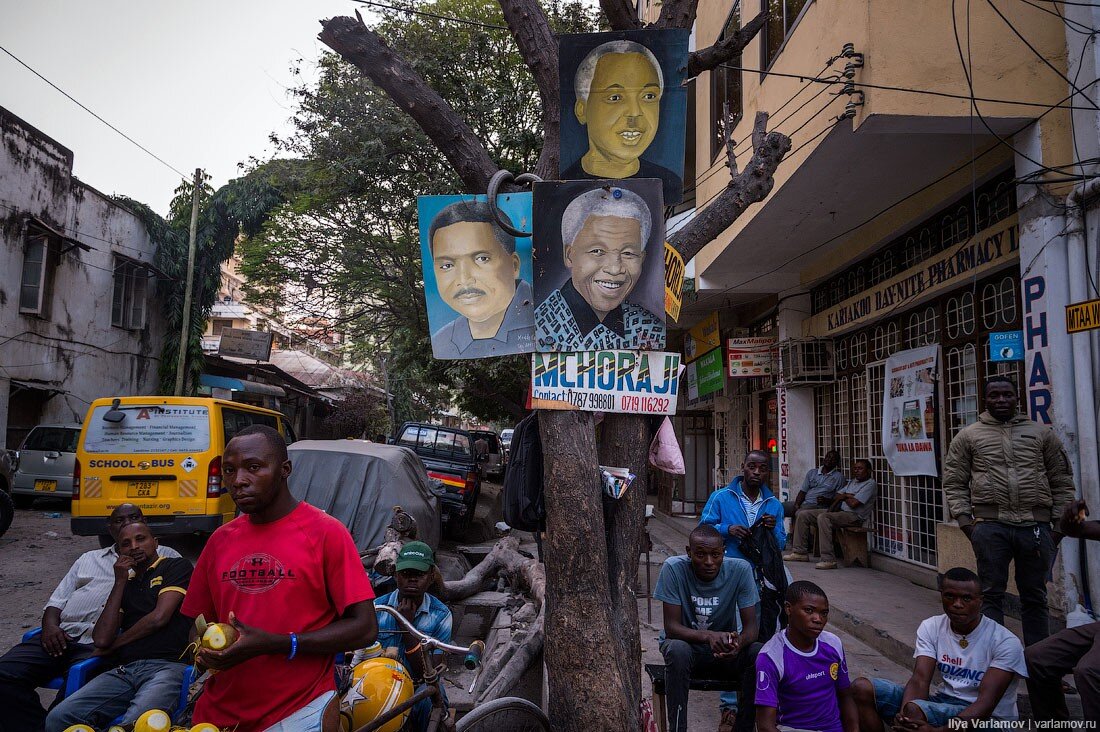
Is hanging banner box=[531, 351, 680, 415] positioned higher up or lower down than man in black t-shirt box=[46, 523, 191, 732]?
higher up

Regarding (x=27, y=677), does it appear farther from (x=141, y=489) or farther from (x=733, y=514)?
(x=141, y=489)

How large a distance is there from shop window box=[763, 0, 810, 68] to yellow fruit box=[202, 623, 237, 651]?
27.3 ft

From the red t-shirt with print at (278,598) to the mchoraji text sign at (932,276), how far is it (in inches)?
262

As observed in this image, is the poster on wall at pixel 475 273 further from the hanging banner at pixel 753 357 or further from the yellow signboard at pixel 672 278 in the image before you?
the hanging banner at pixel 753 357

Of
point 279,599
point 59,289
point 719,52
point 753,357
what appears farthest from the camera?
point 59,289

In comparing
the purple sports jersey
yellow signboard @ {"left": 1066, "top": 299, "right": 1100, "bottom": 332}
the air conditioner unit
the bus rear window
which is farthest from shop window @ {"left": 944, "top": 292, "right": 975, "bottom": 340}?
the bus rear window

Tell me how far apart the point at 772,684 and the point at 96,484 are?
25.6 ft

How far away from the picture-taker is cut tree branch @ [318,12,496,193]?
3.68 meters

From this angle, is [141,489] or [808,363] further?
[808,363]

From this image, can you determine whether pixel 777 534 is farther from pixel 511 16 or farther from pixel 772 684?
pixel 511 16

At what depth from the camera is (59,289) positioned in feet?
54.9

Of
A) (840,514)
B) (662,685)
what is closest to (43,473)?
(662,685)

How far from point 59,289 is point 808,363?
1669cm

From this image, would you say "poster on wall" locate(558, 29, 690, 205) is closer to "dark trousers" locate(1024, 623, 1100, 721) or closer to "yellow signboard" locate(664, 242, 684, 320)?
"yellow signboard" locate(664, 242, 684, 320)
